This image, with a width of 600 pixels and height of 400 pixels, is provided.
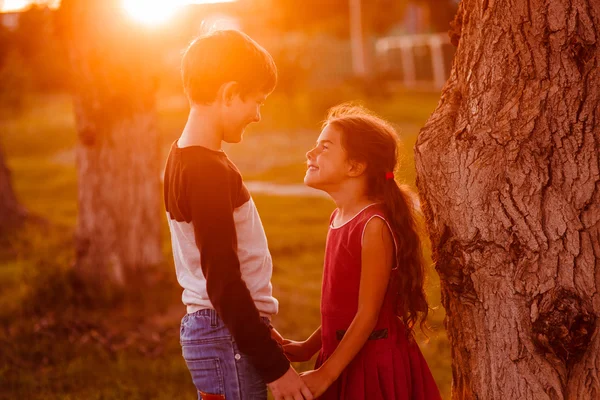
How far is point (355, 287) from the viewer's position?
272 cm

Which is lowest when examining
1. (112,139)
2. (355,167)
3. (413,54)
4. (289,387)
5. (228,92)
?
(413,54)

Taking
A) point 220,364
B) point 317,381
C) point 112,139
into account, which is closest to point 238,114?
point 220,364

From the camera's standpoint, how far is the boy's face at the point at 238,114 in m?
2.48

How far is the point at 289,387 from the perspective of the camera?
2385 millimetres

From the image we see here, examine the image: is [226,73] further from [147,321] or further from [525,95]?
[147,321]

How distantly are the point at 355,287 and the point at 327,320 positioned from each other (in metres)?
0.17

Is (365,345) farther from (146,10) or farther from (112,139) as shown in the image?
(146,10)

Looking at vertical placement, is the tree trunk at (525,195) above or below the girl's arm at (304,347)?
above

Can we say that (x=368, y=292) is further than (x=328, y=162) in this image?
No

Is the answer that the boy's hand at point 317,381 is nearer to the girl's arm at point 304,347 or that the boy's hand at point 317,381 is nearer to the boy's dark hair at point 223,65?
the girl's arm at point 304,347

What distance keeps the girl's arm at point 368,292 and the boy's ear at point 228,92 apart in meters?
0.64

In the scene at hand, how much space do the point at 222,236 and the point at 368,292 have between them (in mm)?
597

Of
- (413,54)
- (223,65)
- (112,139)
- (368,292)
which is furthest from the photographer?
(413,54)

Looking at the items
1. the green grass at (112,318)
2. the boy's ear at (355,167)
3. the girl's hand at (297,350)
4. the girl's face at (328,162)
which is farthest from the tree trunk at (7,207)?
the boy's ear at (355,167)
